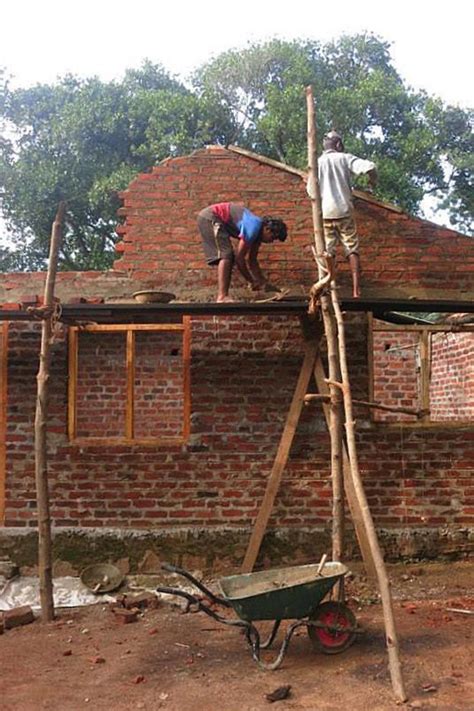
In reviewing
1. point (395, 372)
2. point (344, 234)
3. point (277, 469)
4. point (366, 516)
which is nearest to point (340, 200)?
point (344, 234)

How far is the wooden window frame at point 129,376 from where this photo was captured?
709cm

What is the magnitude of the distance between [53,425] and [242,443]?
6.27 ft

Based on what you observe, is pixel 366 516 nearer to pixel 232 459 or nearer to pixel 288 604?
pixel 288 604

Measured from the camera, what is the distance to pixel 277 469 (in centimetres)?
679

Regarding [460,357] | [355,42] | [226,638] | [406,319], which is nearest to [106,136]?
[355,42]

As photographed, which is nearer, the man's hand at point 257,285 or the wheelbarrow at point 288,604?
the wheelbarrow at point 288,604

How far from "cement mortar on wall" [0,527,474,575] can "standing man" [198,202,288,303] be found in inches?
93.7

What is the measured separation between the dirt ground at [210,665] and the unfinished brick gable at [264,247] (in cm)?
323

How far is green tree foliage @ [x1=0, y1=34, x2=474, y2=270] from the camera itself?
61.4ft

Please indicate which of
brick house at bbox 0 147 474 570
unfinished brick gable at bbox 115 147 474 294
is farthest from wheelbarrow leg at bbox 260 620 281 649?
unfinished brick gable at bbox 115 147 474 294

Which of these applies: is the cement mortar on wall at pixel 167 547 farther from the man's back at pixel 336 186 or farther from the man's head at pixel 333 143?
the man's head at pixel 333 143

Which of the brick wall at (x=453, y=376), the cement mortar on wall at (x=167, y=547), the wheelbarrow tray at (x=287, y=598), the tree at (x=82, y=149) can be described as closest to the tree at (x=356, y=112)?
the tree at (x=82, y=149)

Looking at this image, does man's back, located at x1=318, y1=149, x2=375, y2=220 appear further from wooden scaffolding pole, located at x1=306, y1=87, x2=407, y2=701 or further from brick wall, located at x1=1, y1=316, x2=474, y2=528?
brick wall, located at x1=1, y1=316, x2=474, y2=528

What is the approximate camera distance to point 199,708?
167 inches
